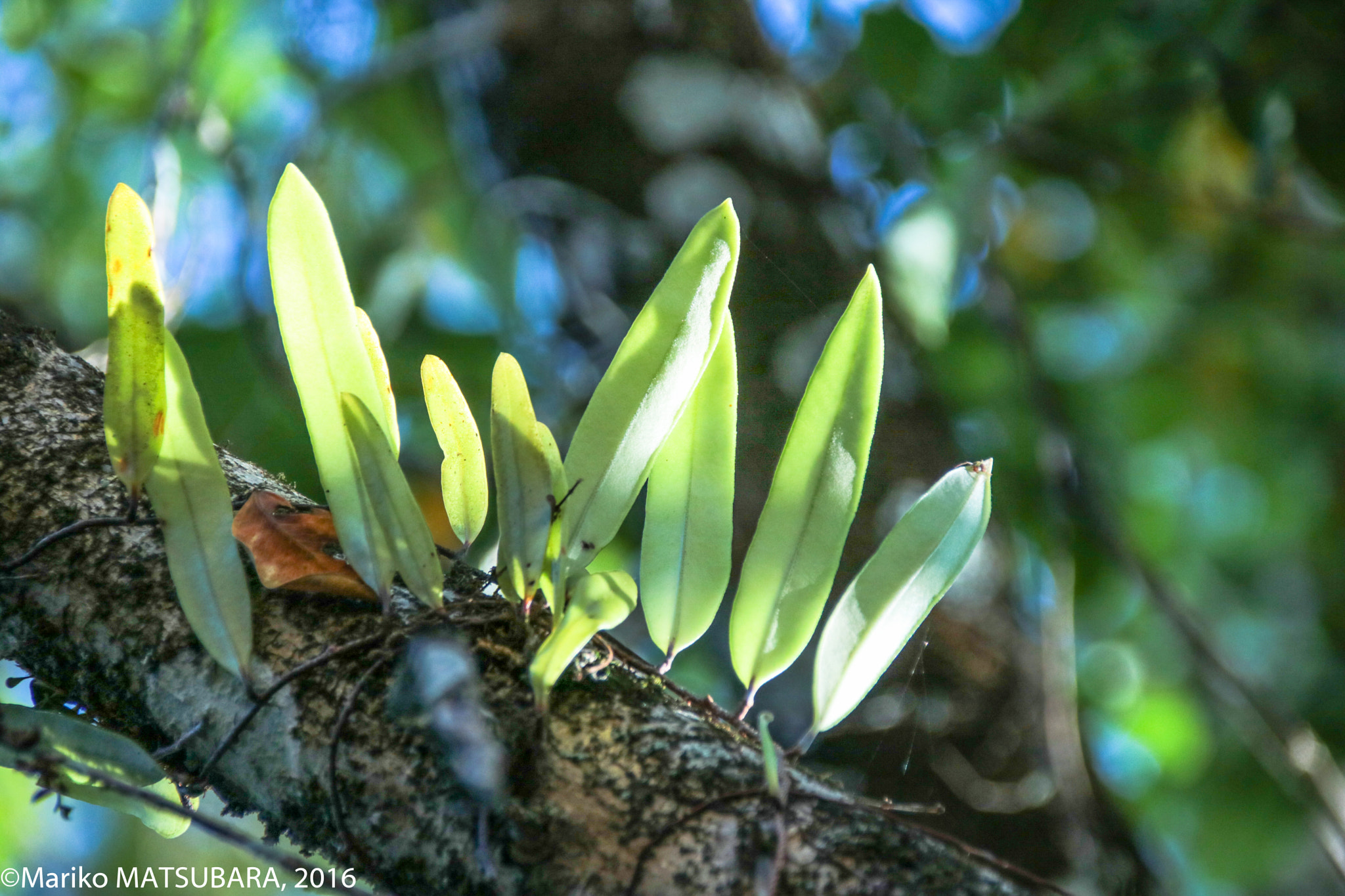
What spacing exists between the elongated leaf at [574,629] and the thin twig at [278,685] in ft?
0.30

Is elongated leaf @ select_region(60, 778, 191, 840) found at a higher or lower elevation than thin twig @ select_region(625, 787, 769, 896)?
lower

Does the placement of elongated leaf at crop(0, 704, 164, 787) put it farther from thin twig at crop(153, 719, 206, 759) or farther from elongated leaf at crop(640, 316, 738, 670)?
elongated leaf at crop(640, 316, 738, 670)

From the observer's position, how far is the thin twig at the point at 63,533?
457 millimetres

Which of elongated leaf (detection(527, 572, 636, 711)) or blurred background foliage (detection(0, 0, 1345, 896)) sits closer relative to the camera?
elongated leaf (detection(527, 572, 636, 711))

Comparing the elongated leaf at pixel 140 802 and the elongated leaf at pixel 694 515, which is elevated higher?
the elongated leaf at pixel 694 515

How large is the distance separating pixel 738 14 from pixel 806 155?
0.30m

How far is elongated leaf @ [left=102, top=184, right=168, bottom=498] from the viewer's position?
449mm

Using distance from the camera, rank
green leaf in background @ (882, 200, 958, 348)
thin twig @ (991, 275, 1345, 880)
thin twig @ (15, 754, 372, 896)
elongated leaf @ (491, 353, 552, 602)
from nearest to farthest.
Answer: thin twig @ (15, 754, 372, 896), elongated leaf @ (491, 353, 552, 602), thin twig @ (991, 275, 1345, 880), green leaf in background @ (882, 200, 958, 348)

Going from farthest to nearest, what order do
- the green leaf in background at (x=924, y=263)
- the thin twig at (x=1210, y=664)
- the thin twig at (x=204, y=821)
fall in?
the green leaf in background at (x=924, y=263) → the thin twig at (x=1210, y=664) → the thin twig at (x=204, y=821)

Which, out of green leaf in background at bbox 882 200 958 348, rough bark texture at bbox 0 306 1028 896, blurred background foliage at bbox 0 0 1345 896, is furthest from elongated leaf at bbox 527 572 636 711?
green leaf in background at bbox 882 200 958 348

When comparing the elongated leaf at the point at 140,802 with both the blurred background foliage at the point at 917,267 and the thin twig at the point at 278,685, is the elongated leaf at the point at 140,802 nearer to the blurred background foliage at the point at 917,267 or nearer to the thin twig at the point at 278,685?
the thin twig at the point at 278,685

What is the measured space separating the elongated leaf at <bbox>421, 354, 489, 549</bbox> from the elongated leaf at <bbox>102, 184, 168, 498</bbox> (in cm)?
13

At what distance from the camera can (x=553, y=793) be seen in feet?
1.28

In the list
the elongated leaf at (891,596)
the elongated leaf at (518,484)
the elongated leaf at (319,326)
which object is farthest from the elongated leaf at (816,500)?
the elongated leaf at (319,326)
